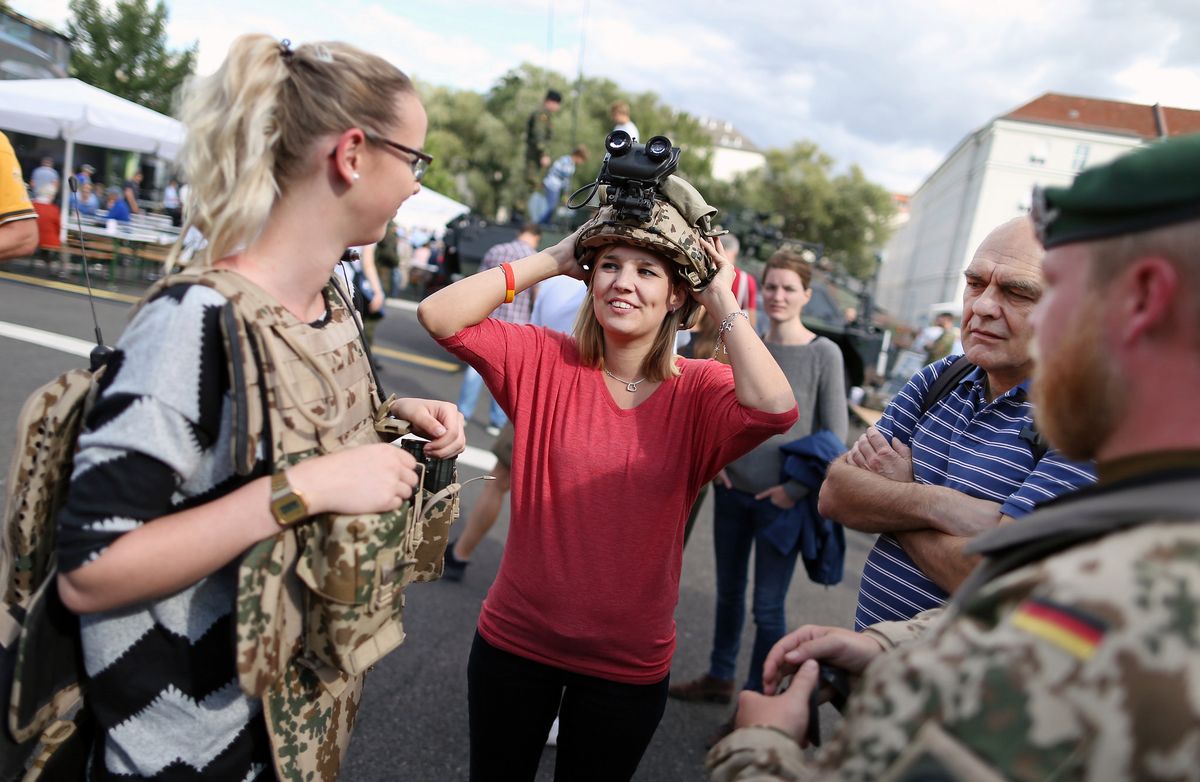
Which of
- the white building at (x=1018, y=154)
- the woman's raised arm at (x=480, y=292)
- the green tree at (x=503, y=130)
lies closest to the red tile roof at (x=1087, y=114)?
the white building at (x=1018, y=154)

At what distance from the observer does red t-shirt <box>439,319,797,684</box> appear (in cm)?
200

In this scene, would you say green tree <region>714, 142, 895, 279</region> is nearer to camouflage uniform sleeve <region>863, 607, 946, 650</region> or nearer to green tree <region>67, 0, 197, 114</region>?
green tree <region>67, 0, 197, 114</region>

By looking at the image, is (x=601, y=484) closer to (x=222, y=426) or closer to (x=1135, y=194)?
(x=222, y=426)

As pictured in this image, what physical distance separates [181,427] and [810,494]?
9.34 ft

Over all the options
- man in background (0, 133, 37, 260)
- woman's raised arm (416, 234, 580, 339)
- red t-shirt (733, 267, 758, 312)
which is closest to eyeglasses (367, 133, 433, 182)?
woman's raised arm (416, 234, 580, 339)

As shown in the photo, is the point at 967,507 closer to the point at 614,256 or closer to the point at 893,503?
the point at 893,503

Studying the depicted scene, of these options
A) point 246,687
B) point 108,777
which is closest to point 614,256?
point 246,687

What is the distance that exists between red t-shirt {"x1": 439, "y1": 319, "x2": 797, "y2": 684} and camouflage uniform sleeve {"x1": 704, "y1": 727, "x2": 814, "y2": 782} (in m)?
0.91

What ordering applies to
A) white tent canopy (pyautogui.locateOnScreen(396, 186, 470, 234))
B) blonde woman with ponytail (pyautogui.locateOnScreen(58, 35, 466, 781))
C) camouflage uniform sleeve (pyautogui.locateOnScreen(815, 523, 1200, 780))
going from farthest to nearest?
white tent canopy (pyautogui.locateOnScreen(396, 186, 470, 234)), blonde woman with ponytail (pyautogui.locateOnScreen(58, 35, 466, 781)), camouflage uniform sleeve (pyautogui.locateOnScreen(815, 523, 1200, 780))

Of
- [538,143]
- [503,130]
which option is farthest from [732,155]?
[538,143]

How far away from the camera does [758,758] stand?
3.42ft

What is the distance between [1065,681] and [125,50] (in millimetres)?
39179

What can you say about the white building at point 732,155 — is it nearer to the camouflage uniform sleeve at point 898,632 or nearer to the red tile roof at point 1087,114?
the red tile roof at point 1087,114

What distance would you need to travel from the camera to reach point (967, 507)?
178 cm
